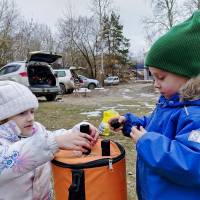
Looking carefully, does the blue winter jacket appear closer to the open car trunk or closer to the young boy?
the young boy

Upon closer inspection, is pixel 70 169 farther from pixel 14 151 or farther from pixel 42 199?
pixel 42 199

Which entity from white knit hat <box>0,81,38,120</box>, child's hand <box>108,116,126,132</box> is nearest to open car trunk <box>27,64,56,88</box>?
child's hand <box>108,116,126,132</box>

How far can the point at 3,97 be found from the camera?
5.68 ft

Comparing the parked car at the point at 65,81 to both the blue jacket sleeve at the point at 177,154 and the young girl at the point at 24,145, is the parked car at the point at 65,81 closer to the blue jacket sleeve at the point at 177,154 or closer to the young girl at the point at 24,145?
the young girl at the point at 24,145

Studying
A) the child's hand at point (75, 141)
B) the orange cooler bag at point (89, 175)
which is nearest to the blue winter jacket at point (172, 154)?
the orange cooler bag at point (89, 175)

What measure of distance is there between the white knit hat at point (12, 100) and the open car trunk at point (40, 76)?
12894mm

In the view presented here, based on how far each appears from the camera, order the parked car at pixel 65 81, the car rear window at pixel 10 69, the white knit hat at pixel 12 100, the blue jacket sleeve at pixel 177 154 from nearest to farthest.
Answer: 1. the blue jacket sleeve at pixel 177 154
2. the white knit hat at pixel 12 100
3. the car rear window at pixel 10 69
4. the parked car at pixel 65 81

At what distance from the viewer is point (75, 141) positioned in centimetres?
161

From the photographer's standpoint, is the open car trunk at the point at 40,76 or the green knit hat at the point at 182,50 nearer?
the green knit hat at the point at 182,50

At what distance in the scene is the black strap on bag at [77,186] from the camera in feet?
4.92

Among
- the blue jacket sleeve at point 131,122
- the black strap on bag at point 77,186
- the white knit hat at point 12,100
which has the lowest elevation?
the black strap on bag at point 77,186

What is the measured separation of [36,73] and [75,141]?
13.6m

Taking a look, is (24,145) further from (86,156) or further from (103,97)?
(103,97)

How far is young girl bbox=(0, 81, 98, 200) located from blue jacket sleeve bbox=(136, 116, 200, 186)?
324mm
